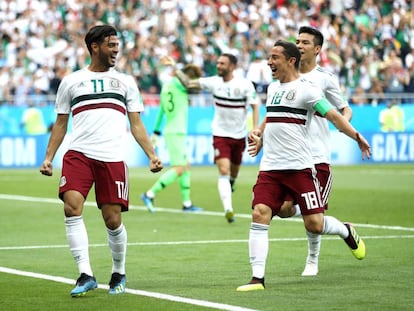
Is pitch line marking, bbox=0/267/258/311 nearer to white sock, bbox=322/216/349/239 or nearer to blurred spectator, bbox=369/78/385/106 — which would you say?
white sock, bbox=322/216/349/239

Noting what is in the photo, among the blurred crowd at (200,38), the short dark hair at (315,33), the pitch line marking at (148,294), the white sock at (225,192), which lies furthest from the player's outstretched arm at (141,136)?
the blurred crowd at (200,38)

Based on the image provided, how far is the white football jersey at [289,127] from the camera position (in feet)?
34.8

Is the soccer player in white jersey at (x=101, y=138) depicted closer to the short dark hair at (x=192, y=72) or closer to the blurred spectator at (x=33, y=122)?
the short dark hair at (x=192, y=72)

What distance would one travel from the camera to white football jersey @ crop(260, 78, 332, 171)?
10.6 m

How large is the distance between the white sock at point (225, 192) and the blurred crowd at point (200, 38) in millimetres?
14692

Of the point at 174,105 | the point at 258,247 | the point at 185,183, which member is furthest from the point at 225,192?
the point at 258,247

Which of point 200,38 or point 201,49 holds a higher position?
point 200,38

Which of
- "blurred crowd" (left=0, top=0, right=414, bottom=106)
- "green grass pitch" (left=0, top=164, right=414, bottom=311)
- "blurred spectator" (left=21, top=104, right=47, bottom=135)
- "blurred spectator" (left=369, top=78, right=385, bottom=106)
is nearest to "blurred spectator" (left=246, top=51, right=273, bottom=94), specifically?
"blurred crowd" (left=0, top=0, right=414, bottom=106)

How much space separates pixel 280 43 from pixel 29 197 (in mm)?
13061

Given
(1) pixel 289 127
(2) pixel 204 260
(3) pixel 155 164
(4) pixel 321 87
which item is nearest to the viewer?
(3) pixel 155 164

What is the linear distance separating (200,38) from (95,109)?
27568mm

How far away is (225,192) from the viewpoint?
17.4 metres

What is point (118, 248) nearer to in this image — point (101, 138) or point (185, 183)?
point (101, 138)

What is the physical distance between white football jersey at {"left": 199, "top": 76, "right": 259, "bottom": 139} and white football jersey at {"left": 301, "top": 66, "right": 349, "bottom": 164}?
5785 mm
